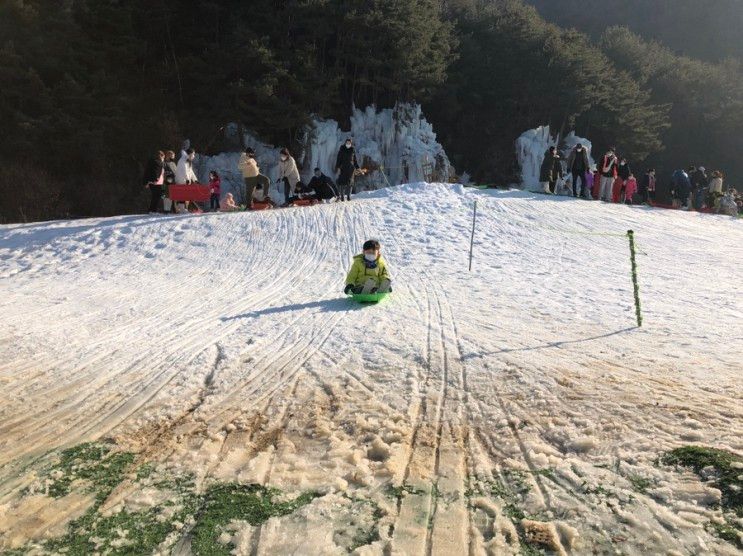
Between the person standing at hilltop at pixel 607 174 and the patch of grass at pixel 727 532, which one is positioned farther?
the person standing at hilltop at pixel 607 174

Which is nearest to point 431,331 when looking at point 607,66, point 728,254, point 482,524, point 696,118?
point 482,524

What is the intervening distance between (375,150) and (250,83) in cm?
867

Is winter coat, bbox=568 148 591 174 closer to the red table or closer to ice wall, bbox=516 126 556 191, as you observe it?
the red table

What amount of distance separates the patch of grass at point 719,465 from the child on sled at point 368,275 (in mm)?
5298

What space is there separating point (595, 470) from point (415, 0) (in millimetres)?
31040

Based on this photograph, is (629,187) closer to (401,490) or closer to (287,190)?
(287,190)

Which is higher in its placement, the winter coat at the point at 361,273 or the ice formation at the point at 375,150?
the ice formation at the point at 375,150

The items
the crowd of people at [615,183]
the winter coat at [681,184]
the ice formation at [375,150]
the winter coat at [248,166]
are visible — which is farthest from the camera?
the ice formation at [375,150]

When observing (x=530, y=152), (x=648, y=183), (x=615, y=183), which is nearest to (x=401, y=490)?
(x=615, y=183)

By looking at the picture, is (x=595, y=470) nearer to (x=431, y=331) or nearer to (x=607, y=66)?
(x=431, y=331)

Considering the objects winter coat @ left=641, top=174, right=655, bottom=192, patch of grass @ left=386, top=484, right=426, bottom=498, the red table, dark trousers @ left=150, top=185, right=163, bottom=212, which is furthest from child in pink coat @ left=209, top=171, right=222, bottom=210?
winter coat @ left=641, top=174, right=655, bottom=192

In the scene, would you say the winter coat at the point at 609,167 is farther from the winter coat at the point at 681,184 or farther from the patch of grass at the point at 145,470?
the patch of grass at the point at 145,470

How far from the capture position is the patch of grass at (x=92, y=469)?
3764 mm

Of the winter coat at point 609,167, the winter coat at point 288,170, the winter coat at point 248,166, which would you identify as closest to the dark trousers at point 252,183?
the winter coat at point 248,166
